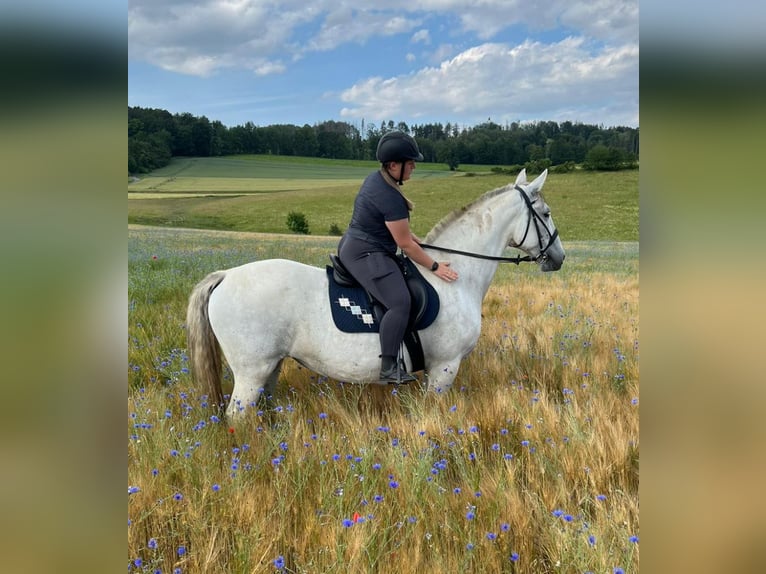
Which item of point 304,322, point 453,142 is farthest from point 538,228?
point 453,142

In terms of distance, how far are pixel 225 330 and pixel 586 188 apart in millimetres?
45907

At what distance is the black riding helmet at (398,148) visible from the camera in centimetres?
382

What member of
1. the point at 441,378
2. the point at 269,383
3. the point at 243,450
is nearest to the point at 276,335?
the point at 269,383

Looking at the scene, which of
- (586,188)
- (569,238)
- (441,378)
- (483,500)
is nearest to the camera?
(483,500)

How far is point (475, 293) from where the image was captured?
4562 mm

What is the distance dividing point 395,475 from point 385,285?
1.55 metres

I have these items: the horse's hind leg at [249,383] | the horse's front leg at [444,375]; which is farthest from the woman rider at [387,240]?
the horse's hind leg at [249,383]

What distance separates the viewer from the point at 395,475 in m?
2.94

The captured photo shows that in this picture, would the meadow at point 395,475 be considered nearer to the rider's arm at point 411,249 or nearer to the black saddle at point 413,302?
the black saddle at point 413,302

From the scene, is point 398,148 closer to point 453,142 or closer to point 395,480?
point 395,480

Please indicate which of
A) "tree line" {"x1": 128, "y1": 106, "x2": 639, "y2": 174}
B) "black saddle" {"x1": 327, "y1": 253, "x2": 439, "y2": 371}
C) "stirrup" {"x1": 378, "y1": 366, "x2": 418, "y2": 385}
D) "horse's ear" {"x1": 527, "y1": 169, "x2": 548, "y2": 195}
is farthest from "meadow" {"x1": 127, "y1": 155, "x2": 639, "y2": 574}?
"tree line" {"x1": 128, "y1": 106, "x2": 639, "y2": 174}

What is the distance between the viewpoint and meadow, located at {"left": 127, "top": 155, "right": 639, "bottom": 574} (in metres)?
2.28
